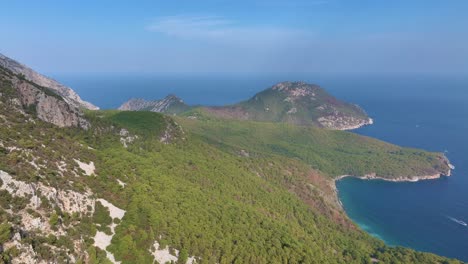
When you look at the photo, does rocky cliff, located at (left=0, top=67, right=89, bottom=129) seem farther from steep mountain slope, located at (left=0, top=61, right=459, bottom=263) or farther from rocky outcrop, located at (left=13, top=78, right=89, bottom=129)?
steep mountain slope, located at (left=0, top=61, right=459, bottom=263)

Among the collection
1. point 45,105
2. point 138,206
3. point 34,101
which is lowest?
point 138,206

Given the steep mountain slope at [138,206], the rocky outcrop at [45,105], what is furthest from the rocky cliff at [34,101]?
the steep mountain slope at [138,206]

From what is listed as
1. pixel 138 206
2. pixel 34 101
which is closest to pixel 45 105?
pixel 34 101

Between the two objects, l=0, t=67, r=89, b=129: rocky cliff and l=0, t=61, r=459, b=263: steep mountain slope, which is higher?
l=0, t=67, r=89, b=129: rocky cliff

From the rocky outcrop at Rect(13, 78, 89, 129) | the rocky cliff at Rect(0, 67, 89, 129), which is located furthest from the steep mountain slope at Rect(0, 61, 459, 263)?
the rocky outcrop at Rect(13, 78, 89, 129)

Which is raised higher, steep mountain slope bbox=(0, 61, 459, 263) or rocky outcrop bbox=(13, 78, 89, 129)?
rocky outcrop bbox=(13, 78, 89, 129)

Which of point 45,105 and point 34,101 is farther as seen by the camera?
point 45,105

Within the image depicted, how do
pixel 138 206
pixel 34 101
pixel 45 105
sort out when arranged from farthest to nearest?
pixel 45 105 → pixel 34 101 → pixel 138 206

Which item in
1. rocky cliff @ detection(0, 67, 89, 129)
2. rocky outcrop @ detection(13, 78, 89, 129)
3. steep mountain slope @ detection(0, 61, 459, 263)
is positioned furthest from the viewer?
rocky outcrop @ detection(13, 78, 89, 129)

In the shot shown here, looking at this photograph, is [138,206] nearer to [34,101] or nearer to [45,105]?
[45,105]

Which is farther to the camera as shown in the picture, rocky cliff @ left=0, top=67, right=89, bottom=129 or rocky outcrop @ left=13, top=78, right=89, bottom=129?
rocky outcrop @ left=13, top=78, right=89, bottom=129

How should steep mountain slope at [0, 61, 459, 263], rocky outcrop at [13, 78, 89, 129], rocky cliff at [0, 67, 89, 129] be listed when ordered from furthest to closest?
rocky outcrop at [13, 78, 89, 129] < rocky cliff at [0, 67, 89, 129] < steep mountain slope at [0, 61, 459, 263]

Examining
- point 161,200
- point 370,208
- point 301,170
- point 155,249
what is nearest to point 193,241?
point 155,249
